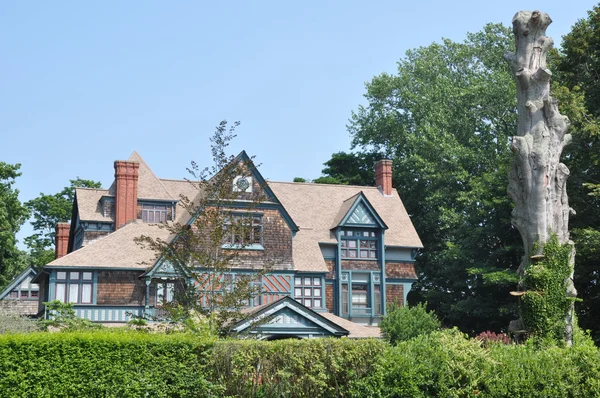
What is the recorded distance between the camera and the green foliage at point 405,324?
109ft

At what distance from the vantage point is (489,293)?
4109cm

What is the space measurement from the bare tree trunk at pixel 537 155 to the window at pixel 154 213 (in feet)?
73.7

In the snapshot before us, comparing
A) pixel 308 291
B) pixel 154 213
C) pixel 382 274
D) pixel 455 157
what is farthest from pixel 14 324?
pixel 455 157

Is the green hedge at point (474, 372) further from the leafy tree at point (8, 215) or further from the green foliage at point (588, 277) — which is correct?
the leafy tree at point (8, 215)

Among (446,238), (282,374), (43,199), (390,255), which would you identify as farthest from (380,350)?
(43,199)

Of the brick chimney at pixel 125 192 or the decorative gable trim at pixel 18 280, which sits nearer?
the brick chimney at pixel 125 192

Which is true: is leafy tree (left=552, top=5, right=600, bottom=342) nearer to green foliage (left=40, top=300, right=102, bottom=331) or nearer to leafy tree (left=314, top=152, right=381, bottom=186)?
green foliage (left=40, top=300, right=102, bottom=331)

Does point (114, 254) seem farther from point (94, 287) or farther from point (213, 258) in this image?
point (213, 258)

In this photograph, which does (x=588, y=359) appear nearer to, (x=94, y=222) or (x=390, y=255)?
(x=390, y=255)

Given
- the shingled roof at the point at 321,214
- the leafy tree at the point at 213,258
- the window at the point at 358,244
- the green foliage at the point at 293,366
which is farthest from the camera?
the window at the point at 358,244

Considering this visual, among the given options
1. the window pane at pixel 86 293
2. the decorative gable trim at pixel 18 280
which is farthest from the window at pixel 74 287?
the decorative gable trim at pixel 18 280

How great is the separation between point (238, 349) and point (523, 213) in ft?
26.7

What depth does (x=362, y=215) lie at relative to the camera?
40812mm

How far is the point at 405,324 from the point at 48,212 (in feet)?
143
